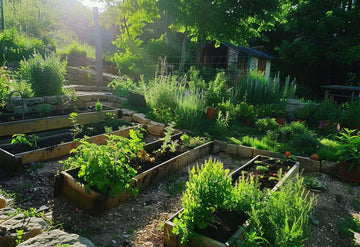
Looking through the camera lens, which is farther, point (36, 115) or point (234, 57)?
point (234, 57)

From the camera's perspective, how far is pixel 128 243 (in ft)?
7.87

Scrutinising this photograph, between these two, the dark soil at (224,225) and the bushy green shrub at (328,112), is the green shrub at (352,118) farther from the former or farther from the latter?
the dark soil at (224,225)

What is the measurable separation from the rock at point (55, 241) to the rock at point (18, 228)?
0.74ft

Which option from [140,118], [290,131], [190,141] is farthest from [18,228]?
[290,131]

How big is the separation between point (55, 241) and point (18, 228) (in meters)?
0.43

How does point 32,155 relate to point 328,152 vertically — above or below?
below

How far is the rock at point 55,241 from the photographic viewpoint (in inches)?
70.4

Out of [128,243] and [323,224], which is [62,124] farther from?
[323,224]

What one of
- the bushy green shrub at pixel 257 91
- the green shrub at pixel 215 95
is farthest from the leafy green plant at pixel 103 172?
the bushy green shrub at pixel 257 91

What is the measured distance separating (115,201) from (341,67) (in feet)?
55.5

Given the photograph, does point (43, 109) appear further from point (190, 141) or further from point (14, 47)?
point (14, 47)

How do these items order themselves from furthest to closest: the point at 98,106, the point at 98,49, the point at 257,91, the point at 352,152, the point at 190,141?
the point at 98,49 < the point at 257,91 < the point at 98,106 < the point at 190,141 < the point at 352,152

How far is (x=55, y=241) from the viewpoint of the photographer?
1.84m

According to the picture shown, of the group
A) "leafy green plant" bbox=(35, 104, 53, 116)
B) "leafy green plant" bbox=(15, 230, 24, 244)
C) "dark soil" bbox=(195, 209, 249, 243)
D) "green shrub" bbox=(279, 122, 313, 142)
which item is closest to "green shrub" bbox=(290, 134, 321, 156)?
"green shrub" bbox=(279, 122, 313, 142)
